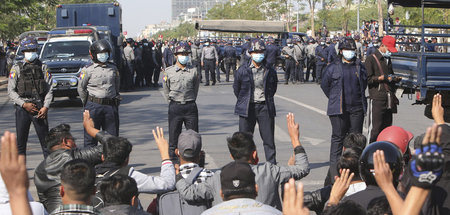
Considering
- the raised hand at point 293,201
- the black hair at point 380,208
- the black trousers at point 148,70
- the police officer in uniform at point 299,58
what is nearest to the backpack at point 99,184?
the black hair at point 380,208

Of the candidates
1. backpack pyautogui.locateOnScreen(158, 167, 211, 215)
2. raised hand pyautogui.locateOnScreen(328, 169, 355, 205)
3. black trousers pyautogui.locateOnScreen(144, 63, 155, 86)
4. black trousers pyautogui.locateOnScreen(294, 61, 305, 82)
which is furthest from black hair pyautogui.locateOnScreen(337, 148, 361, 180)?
black trousers pyautogui.locateOnScreen(294, 61, 305, 82)

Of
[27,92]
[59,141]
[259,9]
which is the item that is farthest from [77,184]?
[259,9]

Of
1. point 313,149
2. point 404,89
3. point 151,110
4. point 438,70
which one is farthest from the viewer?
point 151,110

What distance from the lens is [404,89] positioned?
11.1 meters

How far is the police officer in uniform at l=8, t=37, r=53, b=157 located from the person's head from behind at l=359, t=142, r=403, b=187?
6102mm

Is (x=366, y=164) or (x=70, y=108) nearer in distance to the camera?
(x=366, y=164)

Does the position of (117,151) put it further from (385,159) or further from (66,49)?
(66,49)

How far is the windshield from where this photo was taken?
20.8 meters

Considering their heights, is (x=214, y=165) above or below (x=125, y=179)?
below

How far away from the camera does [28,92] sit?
9.30 m

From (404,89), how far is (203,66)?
1722 centimetres

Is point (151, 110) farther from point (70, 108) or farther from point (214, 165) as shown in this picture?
point (214, 165)

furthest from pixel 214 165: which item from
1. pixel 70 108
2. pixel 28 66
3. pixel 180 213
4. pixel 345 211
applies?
pixel 70 108

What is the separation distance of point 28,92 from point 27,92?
13mm
